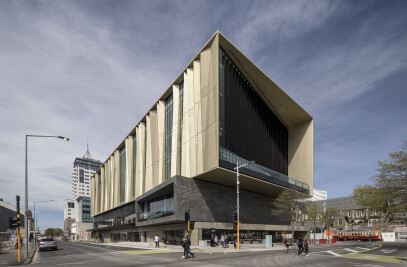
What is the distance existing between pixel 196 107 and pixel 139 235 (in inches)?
1197

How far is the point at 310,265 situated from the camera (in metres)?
18.1

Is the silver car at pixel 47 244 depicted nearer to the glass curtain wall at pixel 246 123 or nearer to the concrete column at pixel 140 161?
the concrete column at pixel 140 161

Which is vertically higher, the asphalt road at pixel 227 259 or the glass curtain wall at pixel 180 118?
the glass curtain wall at pixel 180 118

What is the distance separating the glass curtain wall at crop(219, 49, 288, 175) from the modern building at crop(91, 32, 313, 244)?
5.8 inches

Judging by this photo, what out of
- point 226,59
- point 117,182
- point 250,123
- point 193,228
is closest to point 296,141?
point 250,123

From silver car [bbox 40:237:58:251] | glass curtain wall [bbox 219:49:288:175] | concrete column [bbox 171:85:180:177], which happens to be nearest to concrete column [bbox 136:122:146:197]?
concrete column [bbox 171:85:180:177]

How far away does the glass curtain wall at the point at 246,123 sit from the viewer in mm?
39875

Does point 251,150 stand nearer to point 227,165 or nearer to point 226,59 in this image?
point 227,165

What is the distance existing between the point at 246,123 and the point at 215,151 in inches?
487

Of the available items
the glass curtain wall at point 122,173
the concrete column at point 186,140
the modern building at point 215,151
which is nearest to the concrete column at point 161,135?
the modern building at point 215,151

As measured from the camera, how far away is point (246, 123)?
152 feet

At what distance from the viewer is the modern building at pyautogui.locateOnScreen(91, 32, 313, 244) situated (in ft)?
124

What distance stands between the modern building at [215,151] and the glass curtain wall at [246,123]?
5.8 inches

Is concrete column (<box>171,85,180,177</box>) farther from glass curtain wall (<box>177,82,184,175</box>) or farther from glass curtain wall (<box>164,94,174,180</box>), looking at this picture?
glass curtain wall (<box>164,94,174,180</box>)
